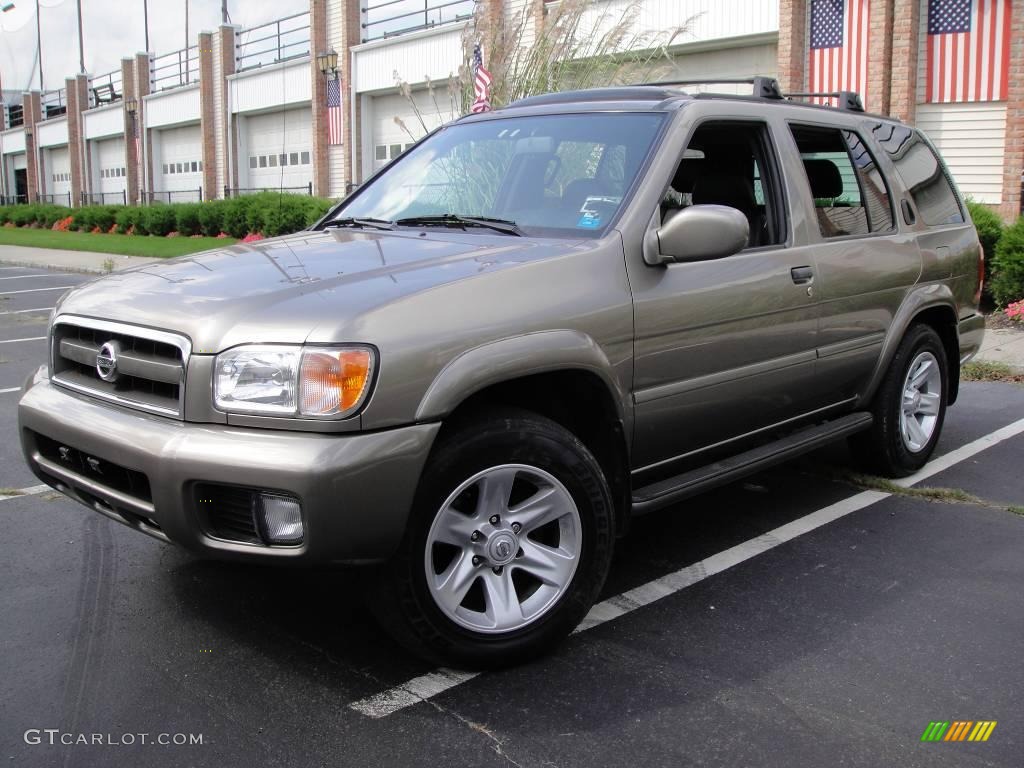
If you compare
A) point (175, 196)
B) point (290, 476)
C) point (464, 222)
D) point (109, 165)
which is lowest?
point (290, 476)

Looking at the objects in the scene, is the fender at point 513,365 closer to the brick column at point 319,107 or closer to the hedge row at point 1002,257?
the hedge row at point 1002,257

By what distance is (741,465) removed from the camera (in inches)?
163

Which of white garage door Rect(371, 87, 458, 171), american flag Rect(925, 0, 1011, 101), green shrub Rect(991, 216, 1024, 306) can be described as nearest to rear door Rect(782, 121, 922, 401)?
green shrub Rect(991, 216, 1024, 306)

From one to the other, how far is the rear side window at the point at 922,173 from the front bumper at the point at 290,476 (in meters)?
3.54

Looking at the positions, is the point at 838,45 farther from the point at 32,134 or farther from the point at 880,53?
the point at 32,134

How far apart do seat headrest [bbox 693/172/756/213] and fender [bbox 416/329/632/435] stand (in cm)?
137

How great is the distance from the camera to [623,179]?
3830 millimetres

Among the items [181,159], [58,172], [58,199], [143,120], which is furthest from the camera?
[58,172]

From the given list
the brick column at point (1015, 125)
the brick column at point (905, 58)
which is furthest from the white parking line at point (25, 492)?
the brick column at point (905, 58)

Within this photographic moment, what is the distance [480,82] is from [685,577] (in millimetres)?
8967

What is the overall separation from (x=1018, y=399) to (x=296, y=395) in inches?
256

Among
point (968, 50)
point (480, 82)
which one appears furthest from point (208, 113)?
point (968, 50)

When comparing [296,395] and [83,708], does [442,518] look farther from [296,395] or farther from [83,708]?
[83,708]

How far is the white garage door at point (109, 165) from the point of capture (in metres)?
46.9
